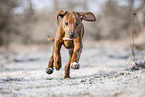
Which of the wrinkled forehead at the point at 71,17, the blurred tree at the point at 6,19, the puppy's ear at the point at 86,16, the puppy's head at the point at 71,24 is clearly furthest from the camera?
the blurred tree at the point at 6,19

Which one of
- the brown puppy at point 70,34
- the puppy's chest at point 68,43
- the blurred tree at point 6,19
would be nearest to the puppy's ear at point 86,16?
the brown puppy at point 70,34

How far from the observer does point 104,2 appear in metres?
26.3

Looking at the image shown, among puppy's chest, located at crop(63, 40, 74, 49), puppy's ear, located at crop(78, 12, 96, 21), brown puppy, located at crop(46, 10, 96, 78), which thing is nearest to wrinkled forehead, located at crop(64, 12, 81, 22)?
brown puppy, located at crop(46, 10, 96, 78)

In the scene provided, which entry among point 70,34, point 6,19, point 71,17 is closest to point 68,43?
point 70,34

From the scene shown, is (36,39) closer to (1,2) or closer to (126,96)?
(1,2)

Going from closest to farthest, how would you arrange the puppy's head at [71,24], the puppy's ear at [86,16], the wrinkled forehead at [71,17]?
1. the puppy's head at [71,24]
2. the wrinkled forehead at [71,17]
3. the puppy's ear at [86,16]

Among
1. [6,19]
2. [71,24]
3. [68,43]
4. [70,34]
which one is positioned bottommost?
[68,43]

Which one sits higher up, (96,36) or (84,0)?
(84,0)

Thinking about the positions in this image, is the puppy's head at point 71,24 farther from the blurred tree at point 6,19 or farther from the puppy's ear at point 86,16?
the blurred tree at point 6,19

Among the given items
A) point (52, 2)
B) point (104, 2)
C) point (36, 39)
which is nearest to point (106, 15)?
point (104, 2)

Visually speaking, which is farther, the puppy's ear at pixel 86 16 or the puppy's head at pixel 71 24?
the puppy's ear at pixel 86 16

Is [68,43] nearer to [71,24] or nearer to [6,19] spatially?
[71,24]

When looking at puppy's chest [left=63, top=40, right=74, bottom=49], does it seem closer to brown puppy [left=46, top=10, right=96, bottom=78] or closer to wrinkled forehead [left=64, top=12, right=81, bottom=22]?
brown puppy [left=46, top=10, right=96, bottom=78]

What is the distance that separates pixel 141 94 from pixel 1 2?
19362 millimetres
